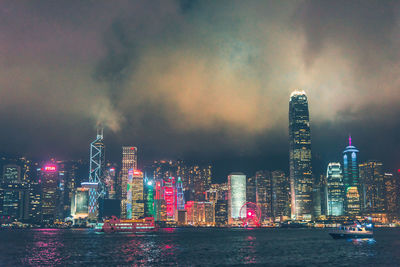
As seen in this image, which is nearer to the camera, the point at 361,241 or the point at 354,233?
the point at 361,241

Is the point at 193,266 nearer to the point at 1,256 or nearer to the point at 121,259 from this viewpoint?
the point at 121,259

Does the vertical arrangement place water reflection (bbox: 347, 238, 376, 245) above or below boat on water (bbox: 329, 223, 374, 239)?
below

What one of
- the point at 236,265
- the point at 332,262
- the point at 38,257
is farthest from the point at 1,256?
the point at 332,262

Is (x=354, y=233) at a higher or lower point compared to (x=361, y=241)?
higher

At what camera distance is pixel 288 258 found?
99.9 m

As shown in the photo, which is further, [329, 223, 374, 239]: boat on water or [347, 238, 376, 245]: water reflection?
[329, 223, 374, 239]: boat on water

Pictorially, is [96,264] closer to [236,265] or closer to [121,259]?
[121,259]

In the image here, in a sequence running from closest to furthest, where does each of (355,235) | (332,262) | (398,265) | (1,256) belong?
(398,265), (332,262), (1,256), (355,235)

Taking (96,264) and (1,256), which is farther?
(1,256)

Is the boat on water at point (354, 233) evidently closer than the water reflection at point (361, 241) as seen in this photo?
No

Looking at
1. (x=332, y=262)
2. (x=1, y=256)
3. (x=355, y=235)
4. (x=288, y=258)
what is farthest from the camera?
(x=355, y=235)

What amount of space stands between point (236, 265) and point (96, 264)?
27.3 metres

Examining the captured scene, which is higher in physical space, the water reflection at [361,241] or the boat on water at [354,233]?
the boat on water at [354,233]

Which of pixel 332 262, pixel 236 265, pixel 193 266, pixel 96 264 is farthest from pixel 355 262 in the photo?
pixel 96 264
